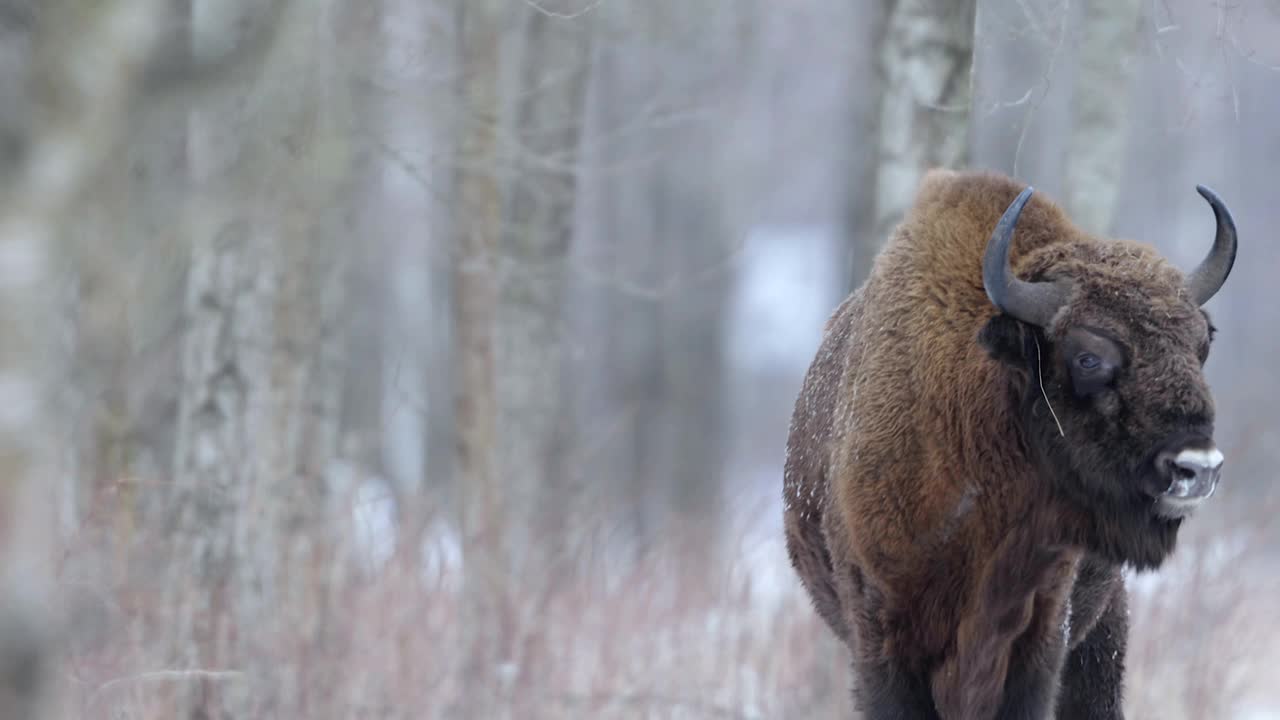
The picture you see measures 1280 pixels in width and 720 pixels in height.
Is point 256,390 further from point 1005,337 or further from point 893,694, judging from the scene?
point 1005,337

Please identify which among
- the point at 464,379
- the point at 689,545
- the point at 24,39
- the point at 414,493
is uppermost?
the point at 24,39

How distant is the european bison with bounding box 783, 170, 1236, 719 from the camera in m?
4.98

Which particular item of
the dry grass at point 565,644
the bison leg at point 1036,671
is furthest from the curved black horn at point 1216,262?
the dry grass at point 565,644

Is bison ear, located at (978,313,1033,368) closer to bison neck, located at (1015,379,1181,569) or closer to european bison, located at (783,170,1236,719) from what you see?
european bison, located at (783,170,1236,719)

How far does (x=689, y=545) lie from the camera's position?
1035 cm

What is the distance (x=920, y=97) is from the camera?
760 centimetres

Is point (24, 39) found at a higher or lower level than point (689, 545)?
higher

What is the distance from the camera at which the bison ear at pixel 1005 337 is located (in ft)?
17.0

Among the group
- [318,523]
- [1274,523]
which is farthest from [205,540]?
[1274,523]

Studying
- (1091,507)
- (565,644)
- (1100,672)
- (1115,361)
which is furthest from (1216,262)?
(565,644)

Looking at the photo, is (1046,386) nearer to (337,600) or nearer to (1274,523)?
(337,600)

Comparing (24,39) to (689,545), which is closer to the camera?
(24,39)

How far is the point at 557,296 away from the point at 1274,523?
232 inches

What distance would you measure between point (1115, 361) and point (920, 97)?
298 centimetres
